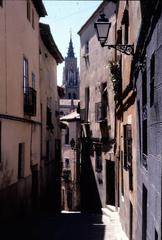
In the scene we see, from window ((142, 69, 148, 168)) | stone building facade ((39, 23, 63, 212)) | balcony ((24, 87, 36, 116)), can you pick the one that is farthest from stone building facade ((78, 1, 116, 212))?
window ((142, 69, 148, 168))

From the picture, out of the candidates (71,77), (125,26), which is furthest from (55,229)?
(71,77)

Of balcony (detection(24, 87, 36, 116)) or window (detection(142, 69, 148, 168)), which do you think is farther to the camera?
balcony (detection(24, 87, 36, 116))

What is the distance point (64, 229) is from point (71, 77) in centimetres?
9791

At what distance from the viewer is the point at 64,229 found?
1305 centimetres

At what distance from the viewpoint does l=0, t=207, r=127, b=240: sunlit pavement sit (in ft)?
38.5

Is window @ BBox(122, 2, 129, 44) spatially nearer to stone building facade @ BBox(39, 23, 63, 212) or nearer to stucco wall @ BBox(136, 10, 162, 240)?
stucco wall @ BBox(136, 10, 162, 240)

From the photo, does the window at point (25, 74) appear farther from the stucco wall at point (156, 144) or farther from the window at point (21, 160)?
the stucco wall at point (156, 144)

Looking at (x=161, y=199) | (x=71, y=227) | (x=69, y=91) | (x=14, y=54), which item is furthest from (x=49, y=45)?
(x=69, y=91)

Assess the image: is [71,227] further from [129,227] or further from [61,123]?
[61,123]

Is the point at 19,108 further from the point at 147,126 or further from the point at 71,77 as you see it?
the point at 71,77

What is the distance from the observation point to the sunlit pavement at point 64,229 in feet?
38.5

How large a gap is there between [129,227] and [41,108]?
9.97 metres

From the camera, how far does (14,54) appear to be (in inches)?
527

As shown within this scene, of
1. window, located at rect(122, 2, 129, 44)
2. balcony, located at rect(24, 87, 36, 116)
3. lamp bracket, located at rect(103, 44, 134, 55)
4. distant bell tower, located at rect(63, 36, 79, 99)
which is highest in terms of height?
distant bell tower, located at rect(63, 36, 79, 99)
